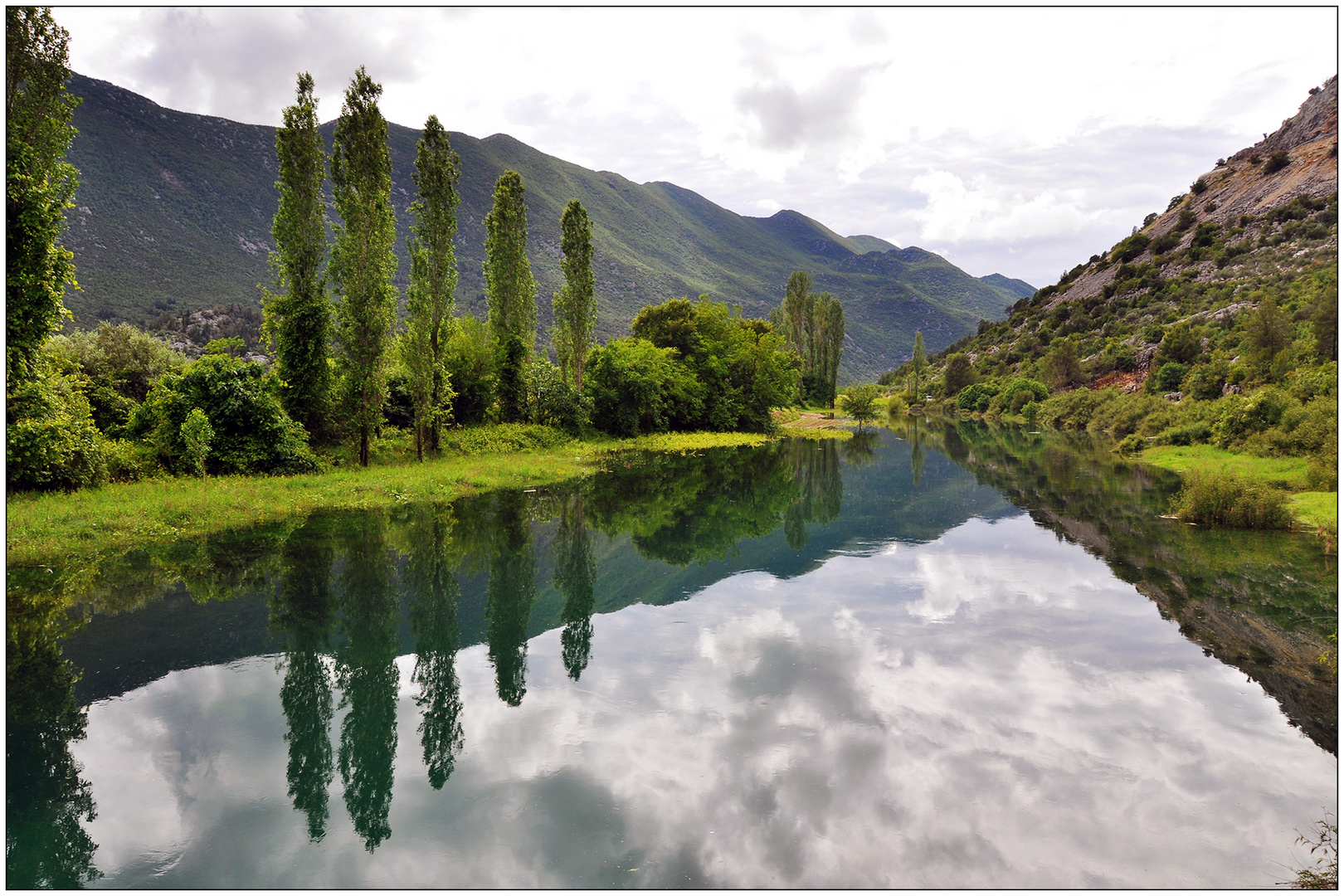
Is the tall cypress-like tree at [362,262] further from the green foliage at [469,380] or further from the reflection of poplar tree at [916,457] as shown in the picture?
the reflection of poplar tree at [916,457]

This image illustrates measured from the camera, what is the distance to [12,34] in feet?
60.4

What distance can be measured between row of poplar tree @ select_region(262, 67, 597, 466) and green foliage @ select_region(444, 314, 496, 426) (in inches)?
230

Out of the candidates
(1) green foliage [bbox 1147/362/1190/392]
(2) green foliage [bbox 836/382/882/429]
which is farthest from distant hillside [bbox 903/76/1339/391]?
(2) green foliage [bbox 836/382/882/429]

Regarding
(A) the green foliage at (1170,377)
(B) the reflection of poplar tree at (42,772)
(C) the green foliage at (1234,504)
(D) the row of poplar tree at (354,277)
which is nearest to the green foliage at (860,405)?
(A) the green foliage at (1170,377)

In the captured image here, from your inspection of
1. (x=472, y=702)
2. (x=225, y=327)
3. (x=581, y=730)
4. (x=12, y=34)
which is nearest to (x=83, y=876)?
(x=472, y=702)

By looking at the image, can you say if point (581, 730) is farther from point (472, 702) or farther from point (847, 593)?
point (847, 593)

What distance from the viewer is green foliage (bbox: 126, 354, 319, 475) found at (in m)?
22.6

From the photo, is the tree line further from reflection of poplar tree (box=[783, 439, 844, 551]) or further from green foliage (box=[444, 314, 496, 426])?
reflection of poplar tree (box=[783, 439, 844, 551])

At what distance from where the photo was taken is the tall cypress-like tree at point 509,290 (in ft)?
136

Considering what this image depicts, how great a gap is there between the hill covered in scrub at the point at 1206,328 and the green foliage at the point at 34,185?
127 ft

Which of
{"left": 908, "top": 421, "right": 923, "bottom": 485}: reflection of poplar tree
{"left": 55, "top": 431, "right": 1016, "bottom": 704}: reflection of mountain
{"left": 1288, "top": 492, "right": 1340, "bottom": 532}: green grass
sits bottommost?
{"left": 55, "top": 431, "right": 1016, "bottom": 704}: reflection of mountain

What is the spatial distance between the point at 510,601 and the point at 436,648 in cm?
277

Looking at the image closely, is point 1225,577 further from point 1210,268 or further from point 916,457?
point 1210,268

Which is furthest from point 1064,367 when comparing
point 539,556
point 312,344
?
point 312,344
